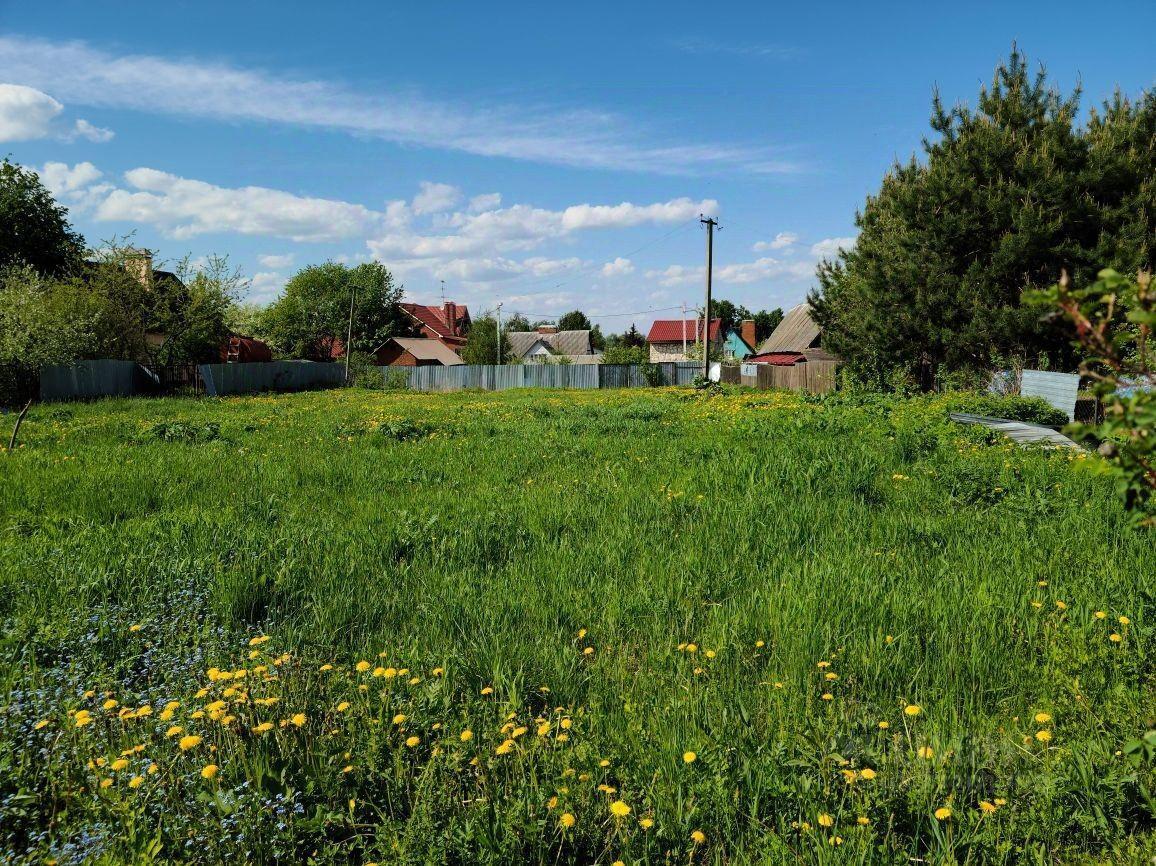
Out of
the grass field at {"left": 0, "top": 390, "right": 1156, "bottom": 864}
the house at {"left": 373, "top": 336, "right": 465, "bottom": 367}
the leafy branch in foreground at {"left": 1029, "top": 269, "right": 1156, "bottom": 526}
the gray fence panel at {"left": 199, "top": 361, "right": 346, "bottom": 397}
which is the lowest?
the grass field at {"left": 0, "top": 390, "right": 1156, "bottom": 864}

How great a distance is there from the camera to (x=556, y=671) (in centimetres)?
338

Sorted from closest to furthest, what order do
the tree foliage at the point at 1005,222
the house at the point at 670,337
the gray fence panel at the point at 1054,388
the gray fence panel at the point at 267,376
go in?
the gray fence panel at the point at 1054,388, the tree foliage at the point at 1005,222, the gray fence panel at the point at 267,376, the house at the point at 670,337

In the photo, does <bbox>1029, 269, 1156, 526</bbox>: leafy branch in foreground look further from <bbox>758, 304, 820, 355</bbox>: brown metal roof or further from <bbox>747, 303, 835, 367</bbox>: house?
<bbox>758, 304, 820, 355</bbox>: brown metal roof

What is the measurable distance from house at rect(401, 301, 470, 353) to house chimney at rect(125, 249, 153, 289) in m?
50.7

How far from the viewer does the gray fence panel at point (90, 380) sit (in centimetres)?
2547

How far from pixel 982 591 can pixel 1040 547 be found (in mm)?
1447

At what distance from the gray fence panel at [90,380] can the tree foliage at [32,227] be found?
41.1 feet

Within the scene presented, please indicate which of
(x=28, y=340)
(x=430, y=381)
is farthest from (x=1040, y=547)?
(x=430, y=381)

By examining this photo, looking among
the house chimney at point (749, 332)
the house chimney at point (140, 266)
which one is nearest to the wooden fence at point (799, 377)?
the house chimney at point (140, 266)

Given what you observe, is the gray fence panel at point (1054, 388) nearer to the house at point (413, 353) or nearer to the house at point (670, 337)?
the house at point (413, 353)

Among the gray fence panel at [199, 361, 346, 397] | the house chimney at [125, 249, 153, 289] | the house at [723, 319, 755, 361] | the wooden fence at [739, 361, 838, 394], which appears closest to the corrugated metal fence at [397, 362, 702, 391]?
the gray fence panel at [199, 361, 346, 397]

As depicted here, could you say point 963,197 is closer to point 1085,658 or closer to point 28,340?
point 1085,658

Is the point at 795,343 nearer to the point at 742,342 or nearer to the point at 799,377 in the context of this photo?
the point at 799,377

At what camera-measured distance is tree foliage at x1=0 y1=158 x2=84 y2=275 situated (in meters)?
39.2
